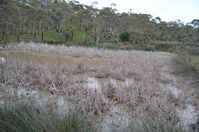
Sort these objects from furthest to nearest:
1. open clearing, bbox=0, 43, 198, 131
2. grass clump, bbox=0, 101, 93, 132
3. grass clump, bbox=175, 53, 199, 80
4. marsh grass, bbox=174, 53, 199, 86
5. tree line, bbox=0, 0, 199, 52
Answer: tree line, bbox=0, 0, 199, 52 < grass clump, bbox=175, 53, 199, 80 < marsh grass, bbox=174, 53, 199, 86 < open clearing, bbox=0, 43, 198, 131 < grass clump, bbox=0, 101, 93, 132

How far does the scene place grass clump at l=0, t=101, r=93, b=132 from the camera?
3.93 meters

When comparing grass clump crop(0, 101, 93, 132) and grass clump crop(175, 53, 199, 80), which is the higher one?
grass clump crop(0, 101, 93, 132)

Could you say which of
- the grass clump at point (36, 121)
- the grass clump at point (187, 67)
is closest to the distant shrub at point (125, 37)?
the grass clump at point (187, 67)

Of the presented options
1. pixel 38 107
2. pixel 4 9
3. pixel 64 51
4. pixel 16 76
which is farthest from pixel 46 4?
pixel 38 107

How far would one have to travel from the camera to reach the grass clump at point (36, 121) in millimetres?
3926

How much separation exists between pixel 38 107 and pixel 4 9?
1037 cm

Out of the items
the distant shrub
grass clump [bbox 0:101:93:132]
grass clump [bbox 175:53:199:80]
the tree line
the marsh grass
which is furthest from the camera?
the distant shrub

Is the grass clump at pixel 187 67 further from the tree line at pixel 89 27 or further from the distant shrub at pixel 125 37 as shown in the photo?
the distant shrub at pixel 125 37

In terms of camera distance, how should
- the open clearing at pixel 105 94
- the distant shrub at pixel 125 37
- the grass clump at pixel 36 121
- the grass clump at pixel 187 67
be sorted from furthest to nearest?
the distant shrub at pixel 125 37
the grass clump at pixel 187 67
the open clearing at pixel 105 94
the grass clump at pixel 36 121

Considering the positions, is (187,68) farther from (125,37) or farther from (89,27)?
(89,27)

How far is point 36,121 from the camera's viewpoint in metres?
4.01

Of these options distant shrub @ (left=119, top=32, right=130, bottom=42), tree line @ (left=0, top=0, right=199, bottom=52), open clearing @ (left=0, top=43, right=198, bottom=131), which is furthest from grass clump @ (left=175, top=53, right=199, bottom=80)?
distant shrub @ (left=119, top=32, right=130, bottom=42)

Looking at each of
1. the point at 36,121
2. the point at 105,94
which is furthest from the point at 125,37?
the point at 36,121

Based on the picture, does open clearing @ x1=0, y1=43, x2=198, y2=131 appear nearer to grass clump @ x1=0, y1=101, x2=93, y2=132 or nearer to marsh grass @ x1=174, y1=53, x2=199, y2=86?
marsh grass @ x1=174, y1=53, x2=199, y2=86
